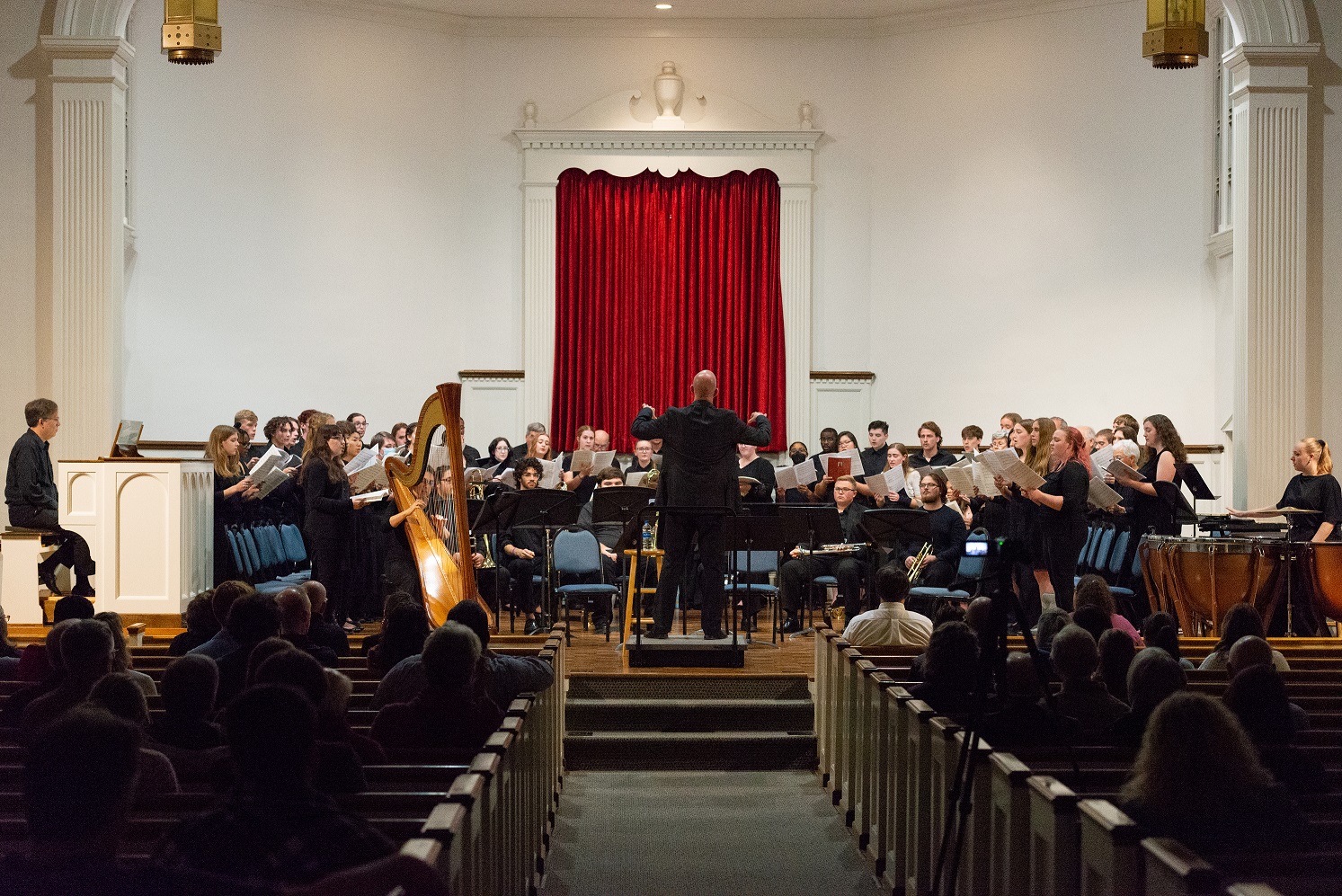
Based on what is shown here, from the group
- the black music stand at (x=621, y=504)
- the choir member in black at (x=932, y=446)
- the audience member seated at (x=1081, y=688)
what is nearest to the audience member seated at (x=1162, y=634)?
the audience member seated at (x=1081, y=688)

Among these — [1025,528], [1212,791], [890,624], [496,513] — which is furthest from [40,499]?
[1212,791]

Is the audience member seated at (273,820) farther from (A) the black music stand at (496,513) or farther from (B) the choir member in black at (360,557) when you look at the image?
(B) the choir member in black at (360,557)

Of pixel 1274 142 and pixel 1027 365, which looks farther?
pixel 1027 365

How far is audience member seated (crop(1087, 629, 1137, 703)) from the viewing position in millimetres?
4344

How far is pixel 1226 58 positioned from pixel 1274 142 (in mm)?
659

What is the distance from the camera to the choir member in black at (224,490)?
8273mm

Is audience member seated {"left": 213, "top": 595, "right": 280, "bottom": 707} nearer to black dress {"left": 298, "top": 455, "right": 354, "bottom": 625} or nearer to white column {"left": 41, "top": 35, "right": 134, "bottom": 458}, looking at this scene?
black dress {"left": 298, "top": 455, "right": 354, "bottom": 625}

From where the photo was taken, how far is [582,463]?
9.69 metres

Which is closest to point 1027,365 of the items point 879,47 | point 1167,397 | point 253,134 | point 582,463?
point 1167,397

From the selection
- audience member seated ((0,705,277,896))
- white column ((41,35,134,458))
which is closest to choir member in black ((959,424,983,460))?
white column ((41,35,134,458))

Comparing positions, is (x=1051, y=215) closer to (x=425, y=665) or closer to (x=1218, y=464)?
(x=1218, y=464)

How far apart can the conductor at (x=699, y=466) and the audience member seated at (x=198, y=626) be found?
9.37 ft

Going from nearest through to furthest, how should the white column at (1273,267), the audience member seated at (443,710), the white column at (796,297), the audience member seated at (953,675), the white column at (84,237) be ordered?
the audience member seated at (443,710)
the audience member seated at (953,675)
the white column at (84,237)
the white column at (1273,267)
the white column at (796,297)

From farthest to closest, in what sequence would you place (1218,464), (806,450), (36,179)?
(806,450)
(1218,464)
(36,179)
